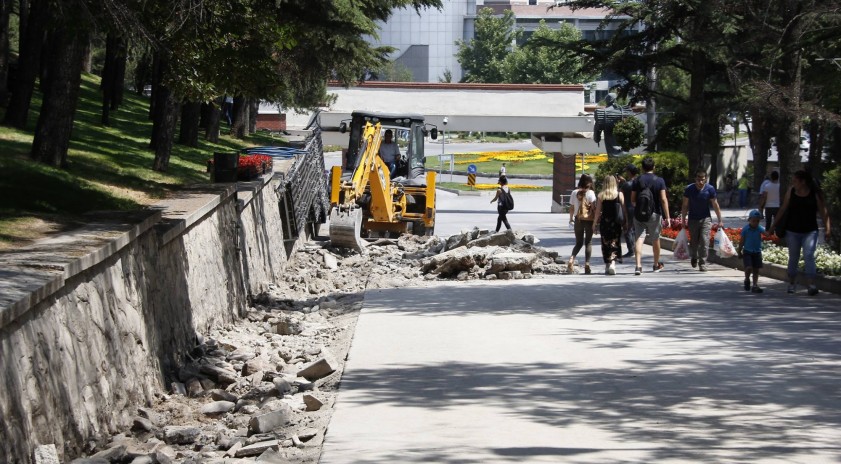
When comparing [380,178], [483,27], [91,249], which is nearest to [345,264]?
[380,178]

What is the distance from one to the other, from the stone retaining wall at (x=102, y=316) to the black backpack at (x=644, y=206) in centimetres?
715

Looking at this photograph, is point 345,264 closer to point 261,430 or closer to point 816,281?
point 816,281

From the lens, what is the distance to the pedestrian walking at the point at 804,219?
53.8ft

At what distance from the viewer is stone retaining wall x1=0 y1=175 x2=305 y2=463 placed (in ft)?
25.9

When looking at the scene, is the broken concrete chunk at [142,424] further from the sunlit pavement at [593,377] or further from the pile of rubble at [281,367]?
the sunlit pavement at [593,377]

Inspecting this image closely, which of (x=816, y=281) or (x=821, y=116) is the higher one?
(x=821, y=116)

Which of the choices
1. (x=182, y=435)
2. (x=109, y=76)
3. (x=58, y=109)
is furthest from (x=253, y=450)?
(x=109, y=76)

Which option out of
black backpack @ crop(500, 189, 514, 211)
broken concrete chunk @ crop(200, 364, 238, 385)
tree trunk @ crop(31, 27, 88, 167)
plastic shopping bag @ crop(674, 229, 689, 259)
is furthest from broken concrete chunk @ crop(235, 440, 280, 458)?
black backpack @ crop(500, 189, 514, 211)

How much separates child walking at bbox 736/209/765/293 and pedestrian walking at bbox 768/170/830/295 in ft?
1.59

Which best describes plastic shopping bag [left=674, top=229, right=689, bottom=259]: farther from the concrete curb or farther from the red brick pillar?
the red brick pillar

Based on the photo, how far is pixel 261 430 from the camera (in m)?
9.40

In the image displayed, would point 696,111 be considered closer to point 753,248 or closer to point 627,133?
point 627,133

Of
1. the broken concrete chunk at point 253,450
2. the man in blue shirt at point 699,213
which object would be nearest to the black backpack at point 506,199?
the man in blue shirt at point 699,213

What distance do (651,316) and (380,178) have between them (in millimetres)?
14504
